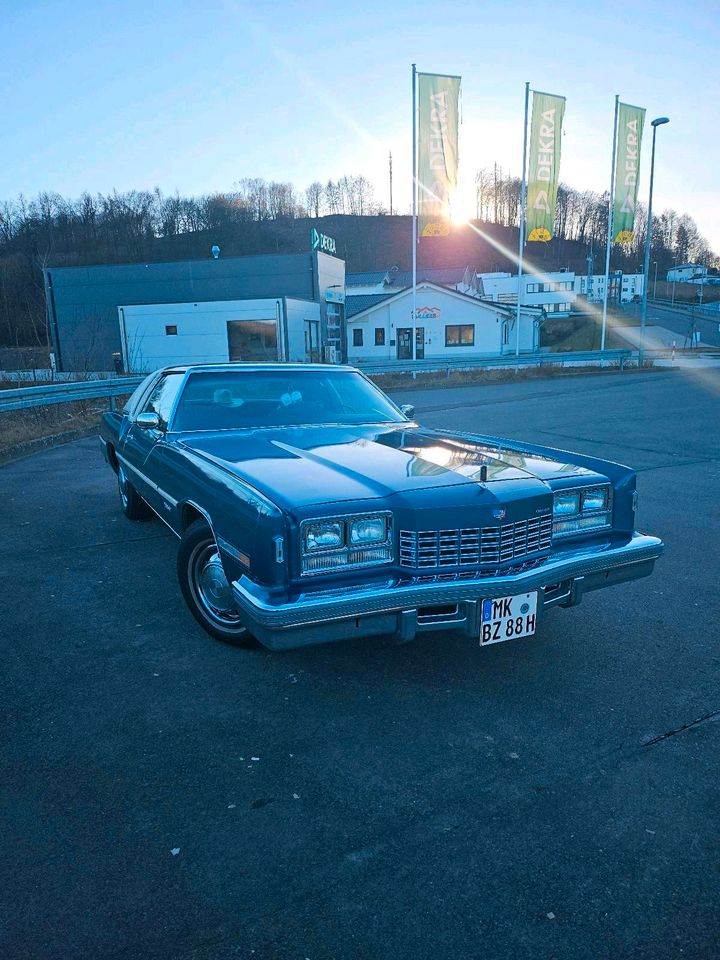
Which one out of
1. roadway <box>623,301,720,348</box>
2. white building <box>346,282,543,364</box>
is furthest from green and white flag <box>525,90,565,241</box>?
roadway <box>623,301,720,348</box>

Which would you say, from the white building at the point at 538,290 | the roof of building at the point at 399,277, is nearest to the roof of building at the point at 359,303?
the roof of building at the point at 399,277

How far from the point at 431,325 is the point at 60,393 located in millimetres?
34888

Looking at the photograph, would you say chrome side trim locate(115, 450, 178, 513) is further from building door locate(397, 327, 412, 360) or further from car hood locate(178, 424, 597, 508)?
building door locate(397, 327, 412, 360)

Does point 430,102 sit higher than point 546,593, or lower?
higher

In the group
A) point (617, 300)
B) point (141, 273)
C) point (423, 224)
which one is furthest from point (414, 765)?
point (617, 300)

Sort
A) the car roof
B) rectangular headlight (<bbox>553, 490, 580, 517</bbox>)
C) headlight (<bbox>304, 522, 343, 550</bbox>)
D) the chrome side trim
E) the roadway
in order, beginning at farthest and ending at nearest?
the roadway
the car roof
the chrome side trim
rectangular headlight (<bbox>553, 490, 580, 517</bbox>)
headlight (<bbox>304, 522, 343, 550</bbox>)

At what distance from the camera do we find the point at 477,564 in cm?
323

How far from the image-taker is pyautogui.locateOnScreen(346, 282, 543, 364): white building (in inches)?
1759

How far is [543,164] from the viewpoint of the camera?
27688mm

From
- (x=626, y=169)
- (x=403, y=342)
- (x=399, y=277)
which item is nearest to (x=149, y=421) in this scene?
(x=626, y=169)

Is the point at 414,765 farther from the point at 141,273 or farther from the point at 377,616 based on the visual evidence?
the point at 141,273

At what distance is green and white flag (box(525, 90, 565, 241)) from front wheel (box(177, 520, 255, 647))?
86.5ft

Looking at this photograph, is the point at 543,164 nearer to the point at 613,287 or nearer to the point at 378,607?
the point at 378,607

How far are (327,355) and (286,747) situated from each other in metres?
35.3
